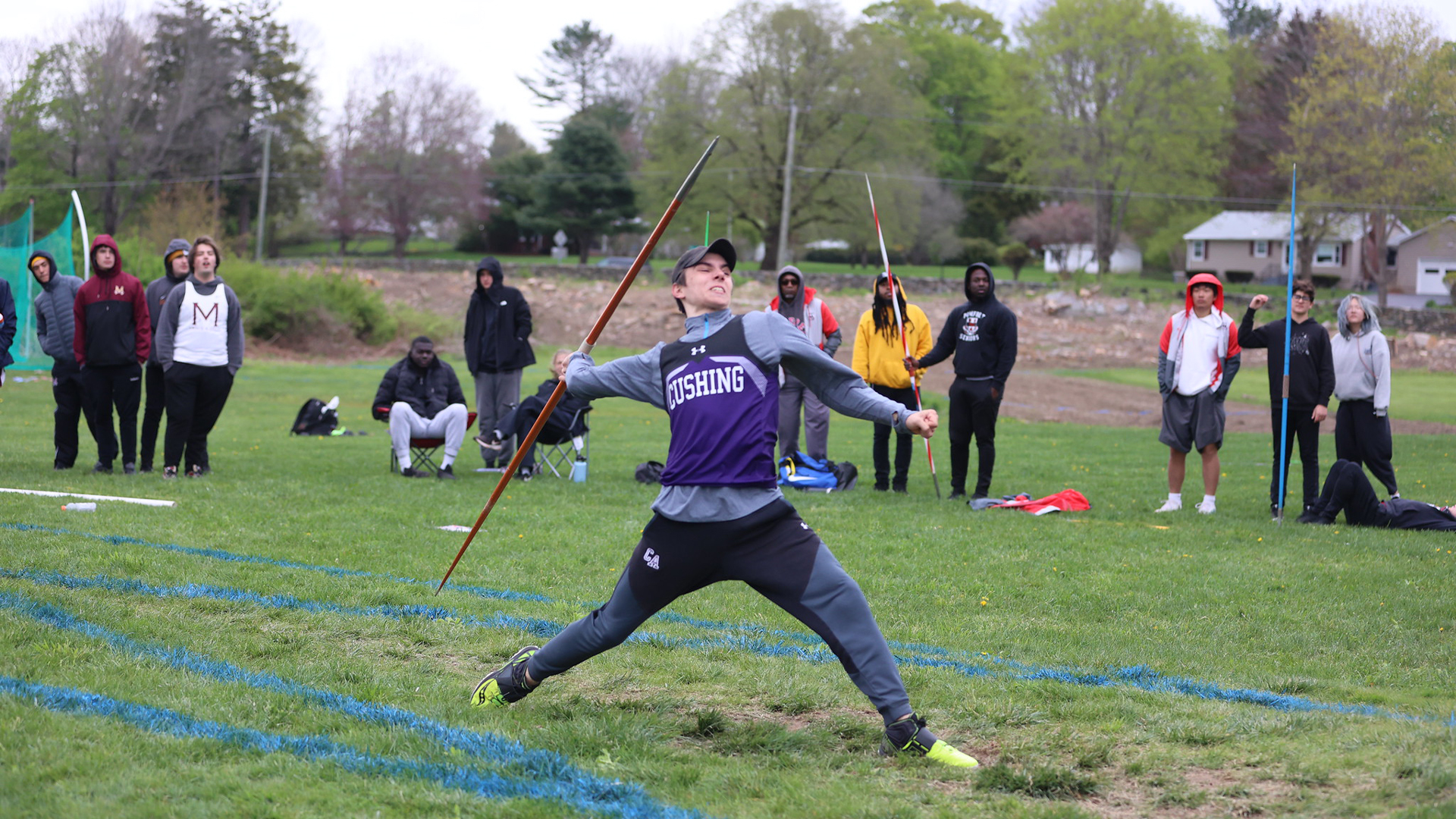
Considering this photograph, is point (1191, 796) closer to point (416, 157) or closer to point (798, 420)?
point (798, 420)

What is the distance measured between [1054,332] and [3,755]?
A: 1515 inches

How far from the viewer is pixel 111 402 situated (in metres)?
11.1

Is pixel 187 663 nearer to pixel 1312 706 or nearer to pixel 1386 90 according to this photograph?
pixel 1312 706

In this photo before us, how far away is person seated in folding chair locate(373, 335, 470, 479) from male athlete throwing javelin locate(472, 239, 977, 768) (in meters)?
7.69

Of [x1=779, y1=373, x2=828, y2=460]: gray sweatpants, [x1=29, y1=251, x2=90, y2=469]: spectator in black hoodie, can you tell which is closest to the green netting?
[x1=29, y1=251, x2=90, y2=469]: spectator in black hoodie

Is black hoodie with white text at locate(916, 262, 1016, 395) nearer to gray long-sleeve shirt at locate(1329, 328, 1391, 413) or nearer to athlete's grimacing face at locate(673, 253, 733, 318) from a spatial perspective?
gray long-sleeve shirt at locate(1329, 328, 1391, 413)

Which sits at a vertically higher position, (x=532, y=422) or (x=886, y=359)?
(x=886, y=359)

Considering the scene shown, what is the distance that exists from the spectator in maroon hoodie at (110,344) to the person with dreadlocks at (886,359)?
6709 mm

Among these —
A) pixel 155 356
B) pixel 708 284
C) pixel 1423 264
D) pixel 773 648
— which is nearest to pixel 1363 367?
pixel 773 648

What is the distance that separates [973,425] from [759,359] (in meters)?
7.03

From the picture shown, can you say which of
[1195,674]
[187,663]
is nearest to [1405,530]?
[1195,674]

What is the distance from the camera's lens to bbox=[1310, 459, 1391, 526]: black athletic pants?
392 inches

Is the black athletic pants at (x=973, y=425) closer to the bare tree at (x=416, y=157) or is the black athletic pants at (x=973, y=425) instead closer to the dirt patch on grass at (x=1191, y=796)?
the dirt patch on grass at (x=1191, y=796)

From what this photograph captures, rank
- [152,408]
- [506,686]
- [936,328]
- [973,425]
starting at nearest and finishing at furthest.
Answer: [506,686]
[973,425]
[152,408]
[936,328]
